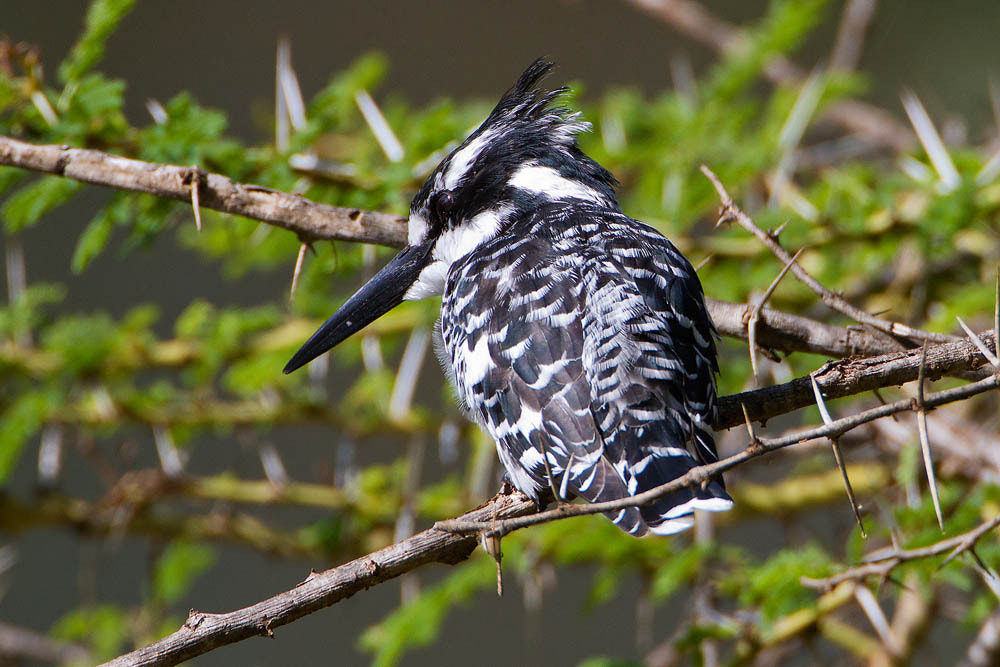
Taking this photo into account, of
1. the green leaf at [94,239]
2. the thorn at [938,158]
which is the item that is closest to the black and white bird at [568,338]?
the green leaf at [94,239]

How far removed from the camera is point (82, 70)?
2174mm

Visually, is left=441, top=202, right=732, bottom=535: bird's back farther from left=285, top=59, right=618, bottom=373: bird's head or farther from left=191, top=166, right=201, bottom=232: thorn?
left=191, top=166, right=201, bottom=232: thorn

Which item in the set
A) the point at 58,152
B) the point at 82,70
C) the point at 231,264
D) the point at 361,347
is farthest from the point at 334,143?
the point at 58,152

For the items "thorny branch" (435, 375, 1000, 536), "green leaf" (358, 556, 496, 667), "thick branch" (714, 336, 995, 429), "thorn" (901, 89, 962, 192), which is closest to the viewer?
"thorny branch" (435, 375, 1000, 536)

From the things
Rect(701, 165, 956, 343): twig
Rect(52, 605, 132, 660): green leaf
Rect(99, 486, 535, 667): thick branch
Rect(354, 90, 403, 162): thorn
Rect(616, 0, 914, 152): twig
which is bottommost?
Rect(99, 486, 535, 667): thick branch

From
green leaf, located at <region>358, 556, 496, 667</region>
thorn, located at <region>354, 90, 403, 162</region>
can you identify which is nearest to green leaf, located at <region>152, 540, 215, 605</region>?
green leaf, located at <region>358, 556, 496, 667</region>

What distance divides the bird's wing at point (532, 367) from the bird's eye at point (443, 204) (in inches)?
12.6

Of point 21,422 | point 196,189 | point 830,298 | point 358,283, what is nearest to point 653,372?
point 830,298

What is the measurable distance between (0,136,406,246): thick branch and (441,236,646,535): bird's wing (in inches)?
14.6

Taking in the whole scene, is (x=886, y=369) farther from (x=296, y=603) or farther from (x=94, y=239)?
(x=94, y=239)

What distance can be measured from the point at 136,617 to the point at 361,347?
1.27 m

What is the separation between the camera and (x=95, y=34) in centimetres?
212

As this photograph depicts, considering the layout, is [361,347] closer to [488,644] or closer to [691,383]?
[691,383]

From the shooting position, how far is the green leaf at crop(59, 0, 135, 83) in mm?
2119
